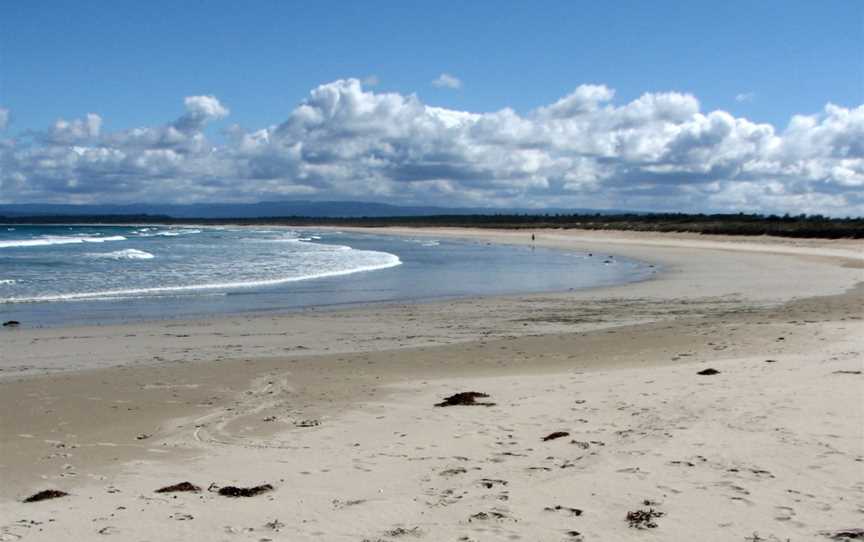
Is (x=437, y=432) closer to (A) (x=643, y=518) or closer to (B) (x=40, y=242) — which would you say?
(A) (x=643, y=518)

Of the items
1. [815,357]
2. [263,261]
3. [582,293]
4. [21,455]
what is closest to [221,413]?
[21,455]

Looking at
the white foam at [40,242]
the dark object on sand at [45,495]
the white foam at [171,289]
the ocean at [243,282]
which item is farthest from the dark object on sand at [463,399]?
the white foam at [40,242]

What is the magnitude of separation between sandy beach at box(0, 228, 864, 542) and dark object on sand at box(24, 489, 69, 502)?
0.13 metres

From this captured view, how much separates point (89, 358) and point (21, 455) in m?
5.85

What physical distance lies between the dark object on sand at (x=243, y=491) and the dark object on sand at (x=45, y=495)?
4.23ft

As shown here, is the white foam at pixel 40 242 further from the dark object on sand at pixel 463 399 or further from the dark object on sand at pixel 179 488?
the dark object on sand at pixel 179 488

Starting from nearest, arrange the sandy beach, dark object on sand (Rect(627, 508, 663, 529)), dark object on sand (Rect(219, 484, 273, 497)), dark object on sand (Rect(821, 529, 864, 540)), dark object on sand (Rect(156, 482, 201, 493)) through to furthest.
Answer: dark object on sand (Rect(821, 529, 864, 540)) < dark object on sand (Rect(627, 508, 663, 529)) < the sandy beach < dark object on sand (Rect(219, 484, 273, 497)) < dark object on sand (Rect(156, 482, 201, 493))

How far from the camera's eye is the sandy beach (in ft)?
18.3

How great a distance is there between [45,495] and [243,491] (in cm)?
159

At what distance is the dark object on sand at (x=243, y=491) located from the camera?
624 cm


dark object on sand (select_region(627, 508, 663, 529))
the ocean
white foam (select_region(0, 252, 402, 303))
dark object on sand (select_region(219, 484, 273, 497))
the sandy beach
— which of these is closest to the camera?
dark object on sand (select_region(627, 508, 663, 529))

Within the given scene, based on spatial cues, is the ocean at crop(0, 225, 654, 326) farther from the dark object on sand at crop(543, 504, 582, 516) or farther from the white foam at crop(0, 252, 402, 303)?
the dark object on sand at crop(543, 504, 582, 516)

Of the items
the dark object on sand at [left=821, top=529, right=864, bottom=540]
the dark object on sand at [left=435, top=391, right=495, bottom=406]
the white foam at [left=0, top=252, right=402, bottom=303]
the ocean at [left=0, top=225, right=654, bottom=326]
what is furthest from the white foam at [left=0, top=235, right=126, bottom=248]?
the dark object on sand at [left=821, top=529, right=864, bottom=540]

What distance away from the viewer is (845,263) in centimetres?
3594
